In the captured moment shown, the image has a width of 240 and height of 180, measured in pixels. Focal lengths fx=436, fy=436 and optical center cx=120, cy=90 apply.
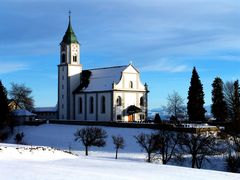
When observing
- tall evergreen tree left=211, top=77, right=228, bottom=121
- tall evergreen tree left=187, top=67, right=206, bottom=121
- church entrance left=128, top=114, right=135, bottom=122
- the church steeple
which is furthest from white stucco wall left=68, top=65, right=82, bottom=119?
tall evergreen tree left=211, top=77, right=228, bottom=121

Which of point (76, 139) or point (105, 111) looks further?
point (105, 111)

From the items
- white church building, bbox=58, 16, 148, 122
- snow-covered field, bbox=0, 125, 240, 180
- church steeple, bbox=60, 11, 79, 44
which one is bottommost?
snow-covered field, bbox=0, 125, 240, 180

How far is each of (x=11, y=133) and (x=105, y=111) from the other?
14743 millimetres

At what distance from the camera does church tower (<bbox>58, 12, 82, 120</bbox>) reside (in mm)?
73875

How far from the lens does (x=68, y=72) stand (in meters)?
74.1

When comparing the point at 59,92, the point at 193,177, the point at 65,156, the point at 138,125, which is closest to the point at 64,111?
the point at 59,92

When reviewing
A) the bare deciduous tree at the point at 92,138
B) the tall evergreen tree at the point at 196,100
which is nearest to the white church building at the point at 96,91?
the tall evergreen tree at the point at 196,100

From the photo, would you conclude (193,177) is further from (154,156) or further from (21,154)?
(154,156)

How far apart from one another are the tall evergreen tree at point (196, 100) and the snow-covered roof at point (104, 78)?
11337 mm

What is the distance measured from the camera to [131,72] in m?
71.0

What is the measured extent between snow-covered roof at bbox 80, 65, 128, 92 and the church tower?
117 inches

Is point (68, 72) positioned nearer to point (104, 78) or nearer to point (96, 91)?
point (104, 78)

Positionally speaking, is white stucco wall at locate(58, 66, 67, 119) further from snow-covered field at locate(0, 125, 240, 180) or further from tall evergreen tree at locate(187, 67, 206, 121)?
tall evergreen tree at locate(187, 67, 206, 121)

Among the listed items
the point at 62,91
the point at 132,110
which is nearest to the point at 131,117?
the point at 132,110
